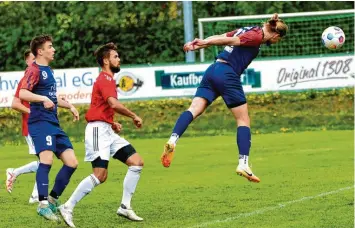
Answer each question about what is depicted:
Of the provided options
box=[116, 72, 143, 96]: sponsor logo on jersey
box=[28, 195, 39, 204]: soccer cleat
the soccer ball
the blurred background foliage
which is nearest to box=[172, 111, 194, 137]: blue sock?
the soccer ball

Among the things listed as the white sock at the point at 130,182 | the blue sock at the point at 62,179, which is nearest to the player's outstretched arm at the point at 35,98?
the blue sock at the point at 62,179

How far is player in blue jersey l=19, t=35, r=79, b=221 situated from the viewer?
1160 cm

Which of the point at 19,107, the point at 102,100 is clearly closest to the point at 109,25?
the point at 19,107

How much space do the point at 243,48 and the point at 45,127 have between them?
101 inches

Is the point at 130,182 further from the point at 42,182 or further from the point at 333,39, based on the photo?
the point at 333,39

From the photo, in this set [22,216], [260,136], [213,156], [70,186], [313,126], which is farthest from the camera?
[313,126]

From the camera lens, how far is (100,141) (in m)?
11.6

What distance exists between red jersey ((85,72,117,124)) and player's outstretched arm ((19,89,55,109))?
63cm

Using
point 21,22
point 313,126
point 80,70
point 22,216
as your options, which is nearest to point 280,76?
point 313,126

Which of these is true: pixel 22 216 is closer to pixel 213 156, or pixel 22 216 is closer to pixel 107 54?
pixel 107 54

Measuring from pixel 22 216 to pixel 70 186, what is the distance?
343 centimetres

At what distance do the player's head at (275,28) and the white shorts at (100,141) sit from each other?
2223 mm

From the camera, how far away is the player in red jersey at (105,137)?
454 inches

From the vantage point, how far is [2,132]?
27047 mm
